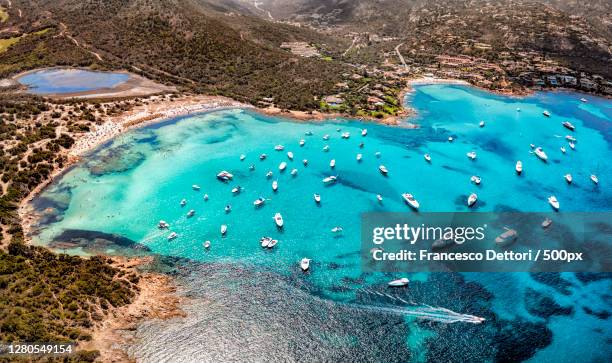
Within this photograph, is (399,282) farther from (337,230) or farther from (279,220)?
(279,220)

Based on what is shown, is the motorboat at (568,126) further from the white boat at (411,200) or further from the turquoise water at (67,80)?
the turquoise water at (67,80)

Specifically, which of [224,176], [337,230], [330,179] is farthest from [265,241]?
[330,179]

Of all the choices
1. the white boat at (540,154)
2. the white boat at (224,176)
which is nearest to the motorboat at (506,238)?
the white boat at (540,154)

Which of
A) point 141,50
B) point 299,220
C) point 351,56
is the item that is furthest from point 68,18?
point 299,220

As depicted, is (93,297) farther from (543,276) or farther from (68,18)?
(68,18)

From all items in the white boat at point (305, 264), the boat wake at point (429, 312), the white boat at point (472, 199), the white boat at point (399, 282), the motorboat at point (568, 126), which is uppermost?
the motorboat at point (568, 126)
